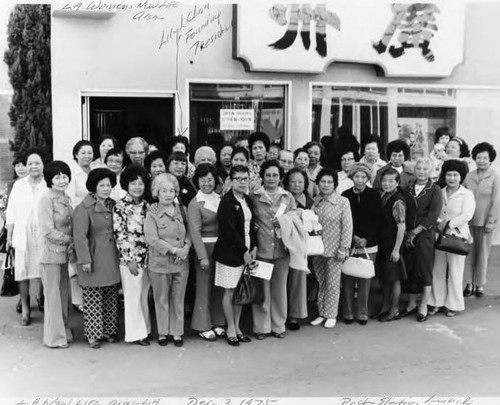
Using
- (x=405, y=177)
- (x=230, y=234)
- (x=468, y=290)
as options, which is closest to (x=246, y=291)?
(x=230, y=234)

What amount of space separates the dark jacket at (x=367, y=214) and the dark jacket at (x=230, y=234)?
1.23 m

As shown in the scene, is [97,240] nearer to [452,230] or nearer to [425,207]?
[425,207]

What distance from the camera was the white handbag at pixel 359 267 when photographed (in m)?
5.49

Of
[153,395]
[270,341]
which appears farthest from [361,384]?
[153,395]

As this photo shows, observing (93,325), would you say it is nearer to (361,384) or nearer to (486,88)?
(361,384)

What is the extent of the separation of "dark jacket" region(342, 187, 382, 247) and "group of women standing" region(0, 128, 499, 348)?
0.01m

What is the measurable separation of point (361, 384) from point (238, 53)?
15.5 ft

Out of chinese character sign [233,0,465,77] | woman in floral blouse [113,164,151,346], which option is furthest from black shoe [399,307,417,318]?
chinese character sign [233,0,465,77]

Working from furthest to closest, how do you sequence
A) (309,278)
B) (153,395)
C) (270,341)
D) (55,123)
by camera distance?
(55,123) → (309,278) → (270,341) → (153,395)

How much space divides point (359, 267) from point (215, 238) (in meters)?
1.42

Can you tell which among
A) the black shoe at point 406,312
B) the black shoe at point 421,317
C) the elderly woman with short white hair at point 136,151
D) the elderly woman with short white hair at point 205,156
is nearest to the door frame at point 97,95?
the elderly woman with short white hair at point 136,151

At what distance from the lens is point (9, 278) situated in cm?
570

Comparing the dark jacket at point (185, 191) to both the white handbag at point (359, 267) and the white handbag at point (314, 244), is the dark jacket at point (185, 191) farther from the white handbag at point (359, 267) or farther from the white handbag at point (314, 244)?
the white handbag at point (359, 267)

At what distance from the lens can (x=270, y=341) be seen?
5211 mm
